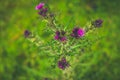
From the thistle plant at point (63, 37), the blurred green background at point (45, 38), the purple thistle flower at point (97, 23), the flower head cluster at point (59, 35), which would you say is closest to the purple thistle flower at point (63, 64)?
the thistle plant at point (63, 37)

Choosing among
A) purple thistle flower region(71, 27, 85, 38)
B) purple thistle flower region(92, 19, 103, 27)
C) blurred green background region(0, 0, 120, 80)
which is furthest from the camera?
blurred green background region(0, 0, 120, 80)

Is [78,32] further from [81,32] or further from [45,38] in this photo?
[45,38]

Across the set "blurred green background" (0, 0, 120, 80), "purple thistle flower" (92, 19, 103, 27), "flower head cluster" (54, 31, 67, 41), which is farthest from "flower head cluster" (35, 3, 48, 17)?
"blurred green background" (0, 0, 120, 80)

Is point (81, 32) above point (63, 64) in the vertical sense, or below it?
above

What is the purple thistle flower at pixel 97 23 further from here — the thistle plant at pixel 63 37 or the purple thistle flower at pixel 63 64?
the purple thistle flower at pixel 63 64

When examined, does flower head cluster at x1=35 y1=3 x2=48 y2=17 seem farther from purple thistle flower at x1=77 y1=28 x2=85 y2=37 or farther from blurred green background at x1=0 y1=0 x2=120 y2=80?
blurred green background at x1=0 y1=0 x2=120 y2=80

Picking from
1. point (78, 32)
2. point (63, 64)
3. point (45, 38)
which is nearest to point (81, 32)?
point (78, 32)
